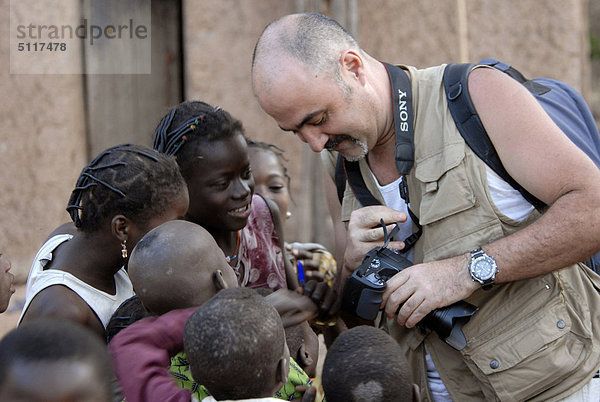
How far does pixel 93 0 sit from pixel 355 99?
321 cm

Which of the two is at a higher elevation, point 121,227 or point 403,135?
point 403,135

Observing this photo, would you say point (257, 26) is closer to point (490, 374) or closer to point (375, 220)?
point (375, 220)

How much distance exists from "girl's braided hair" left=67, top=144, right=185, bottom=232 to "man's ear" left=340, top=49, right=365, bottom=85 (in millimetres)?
743

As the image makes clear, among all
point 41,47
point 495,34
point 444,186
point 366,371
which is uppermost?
point 495,34

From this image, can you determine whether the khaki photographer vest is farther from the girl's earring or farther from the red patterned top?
the girl's earring

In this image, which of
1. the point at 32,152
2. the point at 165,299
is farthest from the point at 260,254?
the point at 32,152

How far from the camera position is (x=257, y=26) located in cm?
525

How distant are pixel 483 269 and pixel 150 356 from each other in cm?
112

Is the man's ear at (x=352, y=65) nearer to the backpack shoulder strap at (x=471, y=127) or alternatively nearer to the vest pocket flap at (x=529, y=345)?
the backpack shoulder strap at (x=471, y=127)

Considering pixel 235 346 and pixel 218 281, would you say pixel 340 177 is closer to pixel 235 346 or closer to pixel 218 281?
pixel 218 281

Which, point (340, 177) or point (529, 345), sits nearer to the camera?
point (529, 345)

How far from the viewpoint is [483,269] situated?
2.15 m

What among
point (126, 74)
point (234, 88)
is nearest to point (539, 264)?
point (234, 88)

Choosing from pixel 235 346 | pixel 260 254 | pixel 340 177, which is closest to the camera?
pixel 235 346
